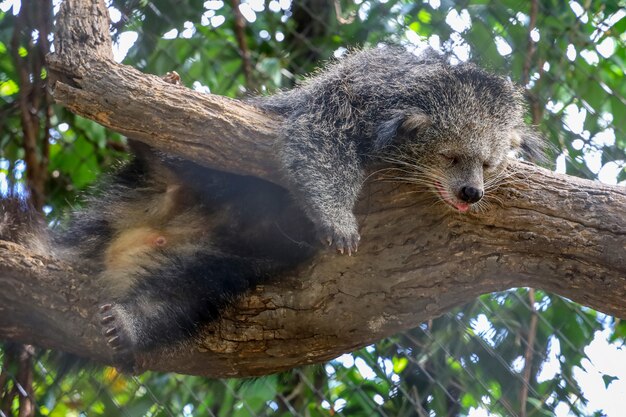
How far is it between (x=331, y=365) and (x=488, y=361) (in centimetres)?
65

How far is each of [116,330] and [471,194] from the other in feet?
3.40

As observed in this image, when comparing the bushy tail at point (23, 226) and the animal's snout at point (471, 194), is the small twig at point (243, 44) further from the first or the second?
the animal's snout at point (471, 194)

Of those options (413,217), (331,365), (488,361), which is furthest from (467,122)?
(331,365)

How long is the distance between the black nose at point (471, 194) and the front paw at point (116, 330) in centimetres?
99

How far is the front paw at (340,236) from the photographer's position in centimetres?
241

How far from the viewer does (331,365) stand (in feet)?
11.5

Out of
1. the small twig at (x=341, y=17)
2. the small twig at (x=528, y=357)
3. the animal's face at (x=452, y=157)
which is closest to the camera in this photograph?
the animal's face at (x=452, y=157)

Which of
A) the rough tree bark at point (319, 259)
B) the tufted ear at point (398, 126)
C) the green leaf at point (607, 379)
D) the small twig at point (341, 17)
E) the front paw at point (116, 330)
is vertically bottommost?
the green leaf at point (607, 379)

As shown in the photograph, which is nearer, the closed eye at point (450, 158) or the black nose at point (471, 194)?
the black nose at point (471, 194)

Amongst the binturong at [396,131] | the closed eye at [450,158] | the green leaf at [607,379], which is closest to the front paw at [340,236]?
the binturong at [396,131]

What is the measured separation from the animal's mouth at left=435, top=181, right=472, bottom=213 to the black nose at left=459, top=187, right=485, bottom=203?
0.02m

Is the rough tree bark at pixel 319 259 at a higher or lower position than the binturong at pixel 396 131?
lower

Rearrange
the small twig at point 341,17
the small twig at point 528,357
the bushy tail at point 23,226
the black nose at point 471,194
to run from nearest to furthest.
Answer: the black nose at point 471,194 → the bushy tail at point 23,226 → the small twig at point 528,357 → the small twig at point 341,17

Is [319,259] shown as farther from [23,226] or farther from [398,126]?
[23,226]
